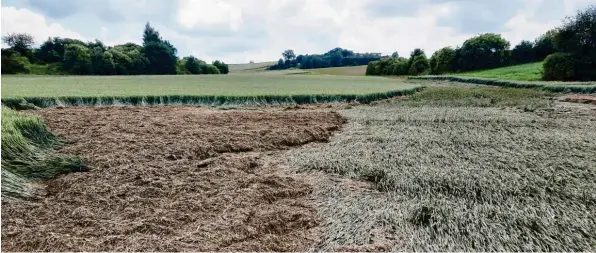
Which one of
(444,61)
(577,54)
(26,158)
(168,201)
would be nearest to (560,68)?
(577,54)

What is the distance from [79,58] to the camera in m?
55.4

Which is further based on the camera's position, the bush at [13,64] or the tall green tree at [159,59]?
the tall green tree at [159,59]

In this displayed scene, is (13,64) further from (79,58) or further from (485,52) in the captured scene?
(485,52)

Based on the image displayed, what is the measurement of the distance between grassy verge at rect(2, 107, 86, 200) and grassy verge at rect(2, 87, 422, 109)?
22.9ft

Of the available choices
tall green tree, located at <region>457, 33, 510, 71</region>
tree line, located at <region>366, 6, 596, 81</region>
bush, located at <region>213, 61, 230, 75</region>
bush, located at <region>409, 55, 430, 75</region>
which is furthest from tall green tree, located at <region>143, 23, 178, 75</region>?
tall green tree, located at <region>457, 33, 510, 71</region>

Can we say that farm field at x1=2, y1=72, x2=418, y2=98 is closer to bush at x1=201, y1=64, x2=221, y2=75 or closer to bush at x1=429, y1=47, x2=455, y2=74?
bush at x1=429, y1=47, x2=455, y2=74

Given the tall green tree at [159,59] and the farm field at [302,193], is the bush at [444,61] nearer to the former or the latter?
the tall green tree at [159,59]

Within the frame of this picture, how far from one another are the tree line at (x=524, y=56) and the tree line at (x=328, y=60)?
25.3 m

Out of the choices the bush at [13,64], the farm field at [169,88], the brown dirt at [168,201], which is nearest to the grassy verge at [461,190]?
the brown dirt at [168,201]

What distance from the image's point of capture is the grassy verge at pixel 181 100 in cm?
1187

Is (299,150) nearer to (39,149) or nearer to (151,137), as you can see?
(151,137)

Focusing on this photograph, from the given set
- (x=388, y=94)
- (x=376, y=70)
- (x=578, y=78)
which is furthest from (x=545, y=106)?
(x=376, y=70)

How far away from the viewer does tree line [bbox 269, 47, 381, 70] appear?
102 metres

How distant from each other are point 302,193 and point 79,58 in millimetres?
62495
